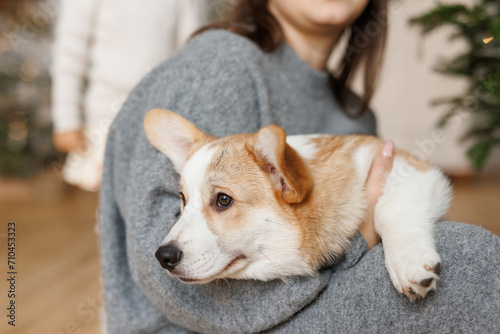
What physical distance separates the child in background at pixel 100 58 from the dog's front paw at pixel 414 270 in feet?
4.31

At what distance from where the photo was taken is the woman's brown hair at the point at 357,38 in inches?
58.3

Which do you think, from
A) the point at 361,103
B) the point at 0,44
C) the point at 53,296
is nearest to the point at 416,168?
the point at 361,103

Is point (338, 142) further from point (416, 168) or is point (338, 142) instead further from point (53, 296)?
point (53, 296)

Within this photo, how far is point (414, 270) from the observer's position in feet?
2.79

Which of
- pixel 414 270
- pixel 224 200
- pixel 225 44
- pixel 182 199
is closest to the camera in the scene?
pixel 414 270

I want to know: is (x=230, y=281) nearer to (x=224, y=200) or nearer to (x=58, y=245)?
(x=224, y=200)

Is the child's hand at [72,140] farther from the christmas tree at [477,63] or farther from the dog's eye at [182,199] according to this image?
the christmas tree at [477,63]

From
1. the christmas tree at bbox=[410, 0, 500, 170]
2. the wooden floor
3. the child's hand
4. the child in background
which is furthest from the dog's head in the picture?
the child's hand

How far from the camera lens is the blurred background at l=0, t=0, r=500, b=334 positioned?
9.04 ft

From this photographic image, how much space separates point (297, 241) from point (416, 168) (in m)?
0.41

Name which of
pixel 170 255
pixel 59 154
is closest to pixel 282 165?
pixel 170 255

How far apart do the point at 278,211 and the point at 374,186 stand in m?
0.29

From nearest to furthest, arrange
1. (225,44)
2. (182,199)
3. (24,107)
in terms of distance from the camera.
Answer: (182,199)
(225,44)
(24,107)

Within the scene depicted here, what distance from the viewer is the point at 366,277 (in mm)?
936
